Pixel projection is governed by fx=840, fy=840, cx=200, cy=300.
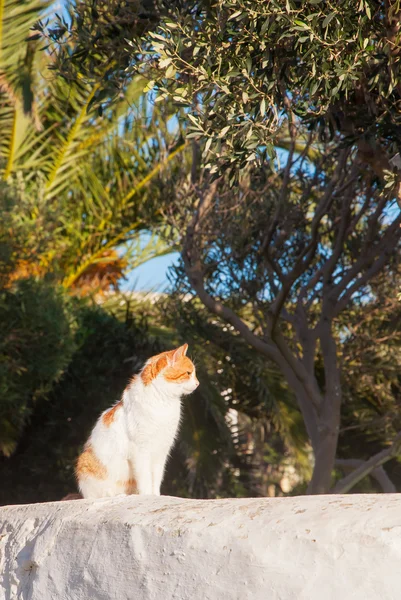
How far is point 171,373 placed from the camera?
19.8ft

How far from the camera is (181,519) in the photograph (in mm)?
4258

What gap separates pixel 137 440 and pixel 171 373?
0.59 meters

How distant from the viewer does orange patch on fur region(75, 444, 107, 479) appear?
5.77 m

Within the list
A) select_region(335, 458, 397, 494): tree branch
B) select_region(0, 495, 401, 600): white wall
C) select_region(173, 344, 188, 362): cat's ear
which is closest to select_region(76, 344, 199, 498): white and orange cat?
select_region(173, 344, 188, 362): cat's ear

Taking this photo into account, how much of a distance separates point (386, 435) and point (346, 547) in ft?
34.0

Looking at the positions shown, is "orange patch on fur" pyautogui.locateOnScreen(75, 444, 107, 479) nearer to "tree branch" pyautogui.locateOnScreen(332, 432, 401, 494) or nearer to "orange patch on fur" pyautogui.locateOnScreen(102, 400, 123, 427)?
"orange patch on fur" pyautogui.locateOnScreen(102, 400, 123, 427)

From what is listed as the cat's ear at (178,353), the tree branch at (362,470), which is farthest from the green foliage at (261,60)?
the tree branch at (362,470)

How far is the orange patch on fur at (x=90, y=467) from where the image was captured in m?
5.77

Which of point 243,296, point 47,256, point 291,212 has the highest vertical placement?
point 47,256

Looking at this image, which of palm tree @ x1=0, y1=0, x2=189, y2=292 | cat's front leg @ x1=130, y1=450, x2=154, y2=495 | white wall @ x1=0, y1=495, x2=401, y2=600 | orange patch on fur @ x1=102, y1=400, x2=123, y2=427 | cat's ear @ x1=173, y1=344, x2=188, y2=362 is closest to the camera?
white wall @ x1=0, y1=495, x2=401, y2=600

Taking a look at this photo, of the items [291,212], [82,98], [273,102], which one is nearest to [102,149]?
[82,98]

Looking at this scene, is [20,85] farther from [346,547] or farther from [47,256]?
[346,547]

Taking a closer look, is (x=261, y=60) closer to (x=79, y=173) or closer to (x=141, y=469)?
(x=141, y=469)

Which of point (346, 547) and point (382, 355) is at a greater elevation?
point (382, 355)
